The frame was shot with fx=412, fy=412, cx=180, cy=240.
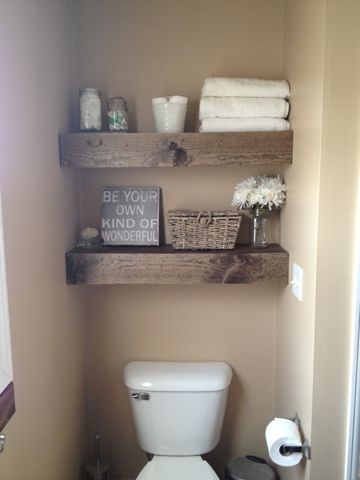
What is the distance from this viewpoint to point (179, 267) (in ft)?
5.29

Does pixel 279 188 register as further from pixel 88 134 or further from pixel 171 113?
pixel 88 134

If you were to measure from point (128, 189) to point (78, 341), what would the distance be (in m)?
0.71

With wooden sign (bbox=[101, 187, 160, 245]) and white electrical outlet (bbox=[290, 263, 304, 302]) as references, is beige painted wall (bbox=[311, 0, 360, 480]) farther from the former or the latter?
wooden sign (bbox=[101, 187, 160, 245])

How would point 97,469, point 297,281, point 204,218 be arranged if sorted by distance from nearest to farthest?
point 297,281, point 204,218, point 97,469

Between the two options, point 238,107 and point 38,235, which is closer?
point 38,235

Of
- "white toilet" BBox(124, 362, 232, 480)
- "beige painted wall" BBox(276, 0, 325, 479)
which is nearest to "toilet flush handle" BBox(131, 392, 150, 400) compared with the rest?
"white toilet" BBox(124, 362, 232, 480)

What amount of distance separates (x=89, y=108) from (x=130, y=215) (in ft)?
1.51

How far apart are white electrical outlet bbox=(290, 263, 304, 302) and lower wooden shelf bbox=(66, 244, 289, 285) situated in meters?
0.08

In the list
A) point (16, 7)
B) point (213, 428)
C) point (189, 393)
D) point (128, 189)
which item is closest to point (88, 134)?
point (128, 189)

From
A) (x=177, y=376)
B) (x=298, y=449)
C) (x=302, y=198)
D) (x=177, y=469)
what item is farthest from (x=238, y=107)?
(x=177, y=469)

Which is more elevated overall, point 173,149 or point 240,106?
point 240,106

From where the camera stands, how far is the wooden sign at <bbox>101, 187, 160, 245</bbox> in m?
1.74

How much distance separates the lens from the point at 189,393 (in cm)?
175

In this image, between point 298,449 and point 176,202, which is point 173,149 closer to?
point 176,202
